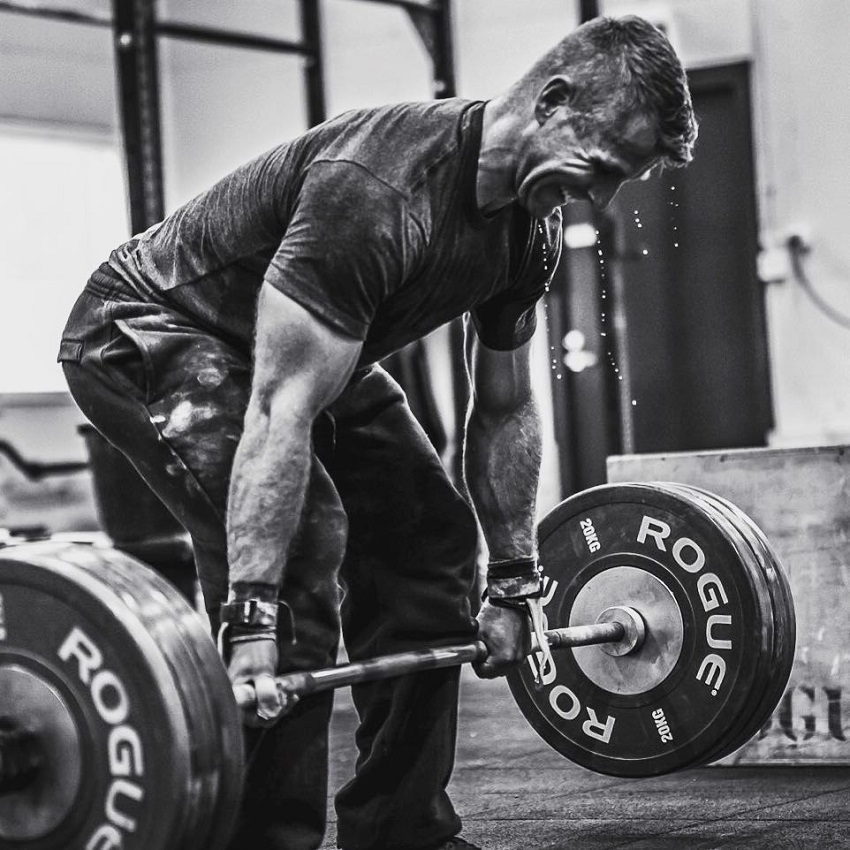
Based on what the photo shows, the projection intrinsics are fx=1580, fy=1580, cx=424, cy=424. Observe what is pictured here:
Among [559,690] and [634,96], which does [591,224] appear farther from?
[634,96]

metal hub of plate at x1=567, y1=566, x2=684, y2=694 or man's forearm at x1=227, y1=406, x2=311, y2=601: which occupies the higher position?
man's forearm at x1=227, y1=406, x2=311, y2=601

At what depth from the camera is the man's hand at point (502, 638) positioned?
2328mm

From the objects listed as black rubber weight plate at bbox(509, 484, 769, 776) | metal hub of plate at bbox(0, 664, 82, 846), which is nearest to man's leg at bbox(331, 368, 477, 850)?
black rubber weight plate at bbox(509, 484, 769, 776)

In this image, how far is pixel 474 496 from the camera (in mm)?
2449

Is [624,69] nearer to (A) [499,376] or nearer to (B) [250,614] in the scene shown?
(A) [499,376]

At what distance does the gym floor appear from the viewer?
A: 2.45 meters

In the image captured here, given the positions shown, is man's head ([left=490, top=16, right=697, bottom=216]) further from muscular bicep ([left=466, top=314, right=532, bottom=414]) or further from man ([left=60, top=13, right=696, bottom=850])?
muscular bicep ([left=466, top=314, right=532, bottom=414])

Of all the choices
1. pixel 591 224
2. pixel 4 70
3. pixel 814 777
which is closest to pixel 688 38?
pixel 591 224

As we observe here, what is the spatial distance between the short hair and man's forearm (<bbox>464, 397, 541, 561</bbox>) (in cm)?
56

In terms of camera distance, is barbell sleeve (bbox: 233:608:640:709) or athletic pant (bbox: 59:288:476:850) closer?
barbell sleeve (bbox: 233:608:640:709)

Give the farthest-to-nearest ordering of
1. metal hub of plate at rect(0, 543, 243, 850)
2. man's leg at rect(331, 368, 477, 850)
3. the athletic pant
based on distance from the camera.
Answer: man's leg at rect(331, 368, 477, 850) → the athletic pant → metal hub of plate at rect(0, 543, 243, 850)

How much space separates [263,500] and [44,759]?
380 mm

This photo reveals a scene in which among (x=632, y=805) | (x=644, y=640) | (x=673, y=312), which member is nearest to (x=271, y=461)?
(x=644, y=640)

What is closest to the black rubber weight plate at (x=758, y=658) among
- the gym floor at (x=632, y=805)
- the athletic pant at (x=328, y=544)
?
the gym floor at (x=632, y=805)
